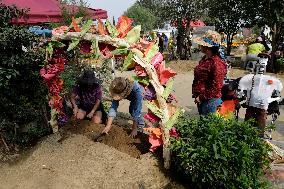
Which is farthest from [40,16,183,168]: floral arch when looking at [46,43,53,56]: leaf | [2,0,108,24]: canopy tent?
[2,0,108,24]: canopy tent

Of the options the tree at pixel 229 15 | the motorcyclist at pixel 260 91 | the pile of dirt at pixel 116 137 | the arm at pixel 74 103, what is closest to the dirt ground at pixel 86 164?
the pile of dirt at pixel 116 137

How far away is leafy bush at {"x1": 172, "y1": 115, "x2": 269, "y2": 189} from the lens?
410 cm

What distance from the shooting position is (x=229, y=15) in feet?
66.5

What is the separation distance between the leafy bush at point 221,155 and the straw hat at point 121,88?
1370 mm

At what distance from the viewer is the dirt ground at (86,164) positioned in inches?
186

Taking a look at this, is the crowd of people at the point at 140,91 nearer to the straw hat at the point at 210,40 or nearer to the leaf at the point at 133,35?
the straw hat at the point at 210,40

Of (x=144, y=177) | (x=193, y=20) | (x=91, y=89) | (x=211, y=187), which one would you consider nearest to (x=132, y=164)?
(x=144, y=177)

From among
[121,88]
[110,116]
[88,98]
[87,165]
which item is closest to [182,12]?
[88,98]

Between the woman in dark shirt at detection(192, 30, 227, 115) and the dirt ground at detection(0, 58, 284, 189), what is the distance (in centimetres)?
102

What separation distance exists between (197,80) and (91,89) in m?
1.93

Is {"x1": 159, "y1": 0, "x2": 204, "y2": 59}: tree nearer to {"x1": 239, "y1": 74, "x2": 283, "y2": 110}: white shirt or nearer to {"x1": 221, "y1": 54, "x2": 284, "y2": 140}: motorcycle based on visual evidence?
{"x1": 221, "y1": 54, "x2": 284, "y2": 140}: motorcycle

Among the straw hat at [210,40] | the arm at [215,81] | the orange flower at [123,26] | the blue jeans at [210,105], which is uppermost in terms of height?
the orange flower at [123,26]

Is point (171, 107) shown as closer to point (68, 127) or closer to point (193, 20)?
point (68, 127)

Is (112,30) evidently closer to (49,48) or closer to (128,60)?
(128,60)
